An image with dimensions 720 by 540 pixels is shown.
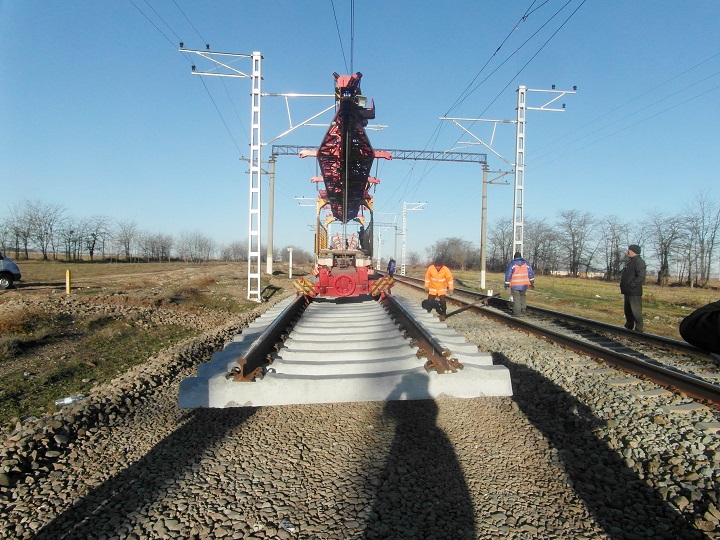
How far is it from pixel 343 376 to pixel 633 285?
7.19 metres

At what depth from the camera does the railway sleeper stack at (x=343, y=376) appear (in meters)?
3.86

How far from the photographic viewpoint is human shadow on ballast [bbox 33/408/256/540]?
2.41 meters

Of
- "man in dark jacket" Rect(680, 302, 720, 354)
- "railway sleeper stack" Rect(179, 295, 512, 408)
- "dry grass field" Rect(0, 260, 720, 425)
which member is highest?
"man in dark jacket" Rect(680, 302, 720, 354)

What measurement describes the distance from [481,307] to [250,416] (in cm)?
1091

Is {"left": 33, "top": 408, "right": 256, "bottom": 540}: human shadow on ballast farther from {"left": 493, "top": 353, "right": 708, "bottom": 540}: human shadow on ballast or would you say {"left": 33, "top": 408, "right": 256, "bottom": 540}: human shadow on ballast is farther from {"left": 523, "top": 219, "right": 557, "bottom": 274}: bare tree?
{"left": 523, "top": 219, "right": 557, "bottom": 274}: bare tree

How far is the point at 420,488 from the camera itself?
279 centimetres

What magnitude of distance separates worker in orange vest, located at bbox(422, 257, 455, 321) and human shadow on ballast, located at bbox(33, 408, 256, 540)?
6.51 metres

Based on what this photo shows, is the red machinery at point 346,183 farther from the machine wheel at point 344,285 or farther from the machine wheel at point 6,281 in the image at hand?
the machine wheel at point 6,281

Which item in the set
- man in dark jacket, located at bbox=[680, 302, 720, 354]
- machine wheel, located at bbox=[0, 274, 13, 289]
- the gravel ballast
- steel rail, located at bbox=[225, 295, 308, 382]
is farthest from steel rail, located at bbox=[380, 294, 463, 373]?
machine wheel, located at bbox=[0, 274, 13, 289]

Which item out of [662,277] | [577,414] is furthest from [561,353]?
[662,277]

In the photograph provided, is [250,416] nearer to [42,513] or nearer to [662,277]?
[42,513]

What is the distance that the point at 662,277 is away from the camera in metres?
55.1

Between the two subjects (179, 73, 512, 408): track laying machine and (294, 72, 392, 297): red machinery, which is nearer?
(179, 73, 512, 408): track laying machine

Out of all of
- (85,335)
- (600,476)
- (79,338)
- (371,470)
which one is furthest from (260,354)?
(85,335)
